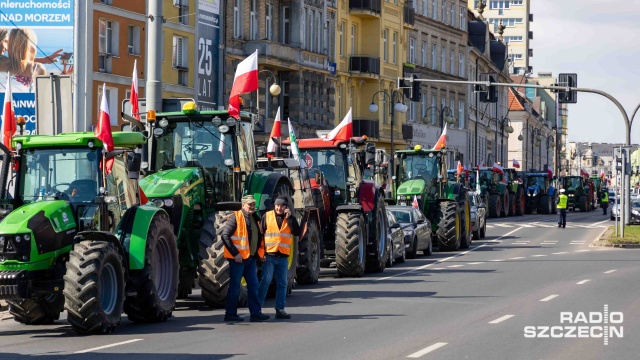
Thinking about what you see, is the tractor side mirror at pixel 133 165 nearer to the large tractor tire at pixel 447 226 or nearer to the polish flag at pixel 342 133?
the polish flag at pixel 342 133

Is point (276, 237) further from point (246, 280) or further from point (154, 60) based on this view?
point (154, 60)

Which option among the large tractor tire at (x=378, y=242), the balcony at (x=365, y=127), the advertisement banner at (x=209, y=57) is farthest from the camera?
the balcony at (x=365, y=127)

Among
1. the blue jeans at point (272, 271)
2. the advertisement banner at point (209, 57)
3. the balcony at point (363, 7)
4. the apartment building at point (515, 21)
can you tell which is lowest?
the blue jeans at point (272, 271)

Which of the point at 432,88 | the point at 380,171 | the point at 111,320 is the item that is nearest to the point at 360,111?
the point at 432,88

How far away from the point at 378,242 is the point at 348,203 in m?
1.03

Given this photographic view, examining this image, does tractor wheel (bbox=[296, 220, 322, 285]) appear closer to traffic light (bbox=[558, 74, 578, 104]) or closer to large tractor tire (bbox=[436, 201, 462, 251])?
large tractor tire (bbox=[436, 201, 462, 251])

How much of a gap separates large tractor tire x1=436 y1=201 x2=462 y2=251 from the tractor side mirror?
69.0 feet

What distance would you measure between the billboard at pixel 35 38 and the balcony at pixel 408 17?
3710 centimetres

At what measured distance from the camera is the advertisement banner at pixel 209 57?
51656mm

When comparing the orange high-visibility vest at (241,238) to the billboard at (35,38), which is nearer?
the orange high-visibility vest at (241,238)

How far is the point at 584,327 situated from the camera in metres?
17.1

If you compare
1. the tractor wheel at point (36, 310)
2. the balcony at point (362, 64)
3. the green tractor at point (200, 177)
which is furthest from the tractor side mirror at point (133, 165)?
the balcony at point (362, 64)

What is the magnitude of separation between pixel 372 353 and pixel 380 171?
16790 millimetres

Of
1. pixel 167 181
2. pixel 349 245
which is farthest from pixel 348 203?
pixel 167 181
